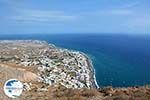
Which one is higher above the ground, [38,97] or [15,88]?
[15,88]

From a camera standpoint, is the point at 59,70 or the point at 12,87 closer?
the point at 12,87

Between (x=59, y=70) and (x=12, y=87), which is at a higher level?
(x=12, y=87)

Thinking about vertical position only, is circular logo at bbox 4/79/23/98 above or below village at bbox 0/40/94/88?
above

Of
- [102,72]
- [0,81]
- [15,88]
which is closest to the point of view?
[15,88]

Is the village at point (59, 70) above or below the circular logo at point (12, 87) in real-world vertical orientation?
below

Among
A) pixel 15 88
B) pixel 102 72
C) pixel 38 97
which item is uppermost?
pixel 15 88

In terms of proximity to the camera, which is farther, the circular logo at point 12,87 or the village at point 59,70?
the village at point 59,70

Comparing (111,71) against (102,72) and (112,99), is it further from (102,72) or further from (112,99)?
(112,99)

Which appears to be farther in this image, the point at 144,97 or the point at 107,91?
the point at 107,91

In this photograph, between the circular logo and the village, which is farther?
the village

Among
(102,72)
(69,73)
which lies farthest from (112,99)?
(102,72)

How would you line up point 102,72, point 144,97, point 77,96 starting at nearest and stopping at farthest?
1. point 144,97
2. point 77,96
3. point 102,72
